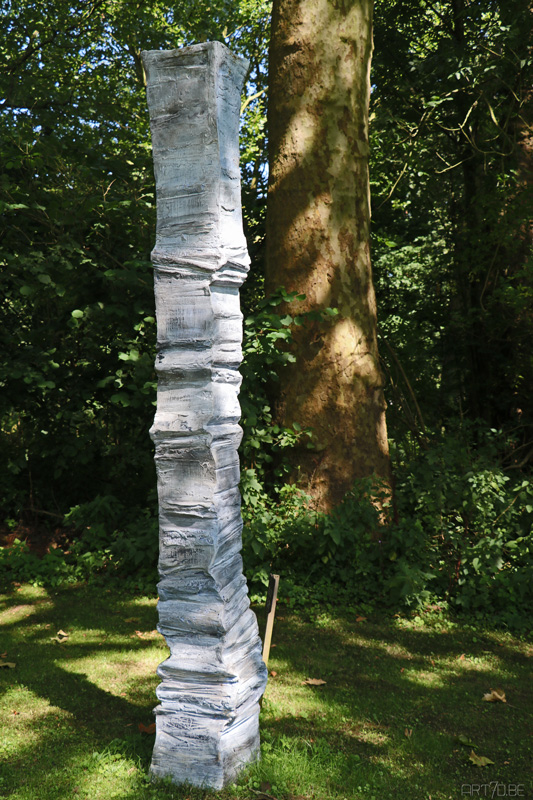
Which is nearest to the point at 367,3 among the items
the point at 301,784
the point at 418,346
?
the point at 418,346

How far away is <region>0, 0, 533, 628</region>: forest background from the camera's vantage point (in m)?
5.96

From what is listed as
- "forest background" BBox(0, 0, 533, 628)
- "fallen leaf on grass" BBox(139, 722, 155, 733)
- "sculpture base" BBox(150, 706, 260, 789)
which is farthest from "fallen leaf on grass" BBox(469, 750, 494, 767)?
"forest background" BBox(0, 0, 533, 628)

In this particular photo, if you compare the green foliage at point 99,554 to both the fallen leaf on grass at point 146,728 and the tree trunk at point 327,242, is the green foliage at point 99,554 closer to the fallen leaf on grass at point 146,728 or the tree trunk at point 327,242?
the tree trunk at point 327,242

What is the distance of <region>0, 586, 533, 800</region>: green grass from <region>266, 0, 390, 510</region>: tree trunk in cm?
167

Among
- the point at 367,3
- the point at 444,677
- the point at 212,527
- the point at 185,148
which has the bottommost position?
the point at 444,677

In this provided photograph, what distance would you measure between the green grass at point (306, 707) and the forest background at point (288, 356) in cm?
61

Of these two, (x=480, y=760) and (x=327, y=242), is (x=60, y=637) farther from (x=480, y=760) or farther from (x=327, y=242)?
(x=327, y=242)

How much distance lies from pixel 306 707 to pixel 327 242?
4251 mm

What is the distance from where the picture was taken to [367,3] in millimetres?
6762

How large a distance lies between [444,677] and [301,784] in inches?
68.4

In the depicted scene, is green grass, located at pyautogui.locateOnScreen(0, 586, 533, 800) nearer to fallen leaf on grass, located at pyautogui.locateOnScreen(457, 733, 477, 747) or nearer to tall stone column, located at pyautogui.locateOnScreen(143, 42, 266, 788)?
fallen leaf on grass, located at pyautogui.locateOnScreen(457, 733, 477, 747)

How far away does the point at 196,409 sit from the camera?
3072mm

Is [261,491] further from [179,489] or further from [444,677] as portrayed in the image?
[179,489]

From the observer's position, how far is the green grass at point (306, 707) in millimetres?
3186
